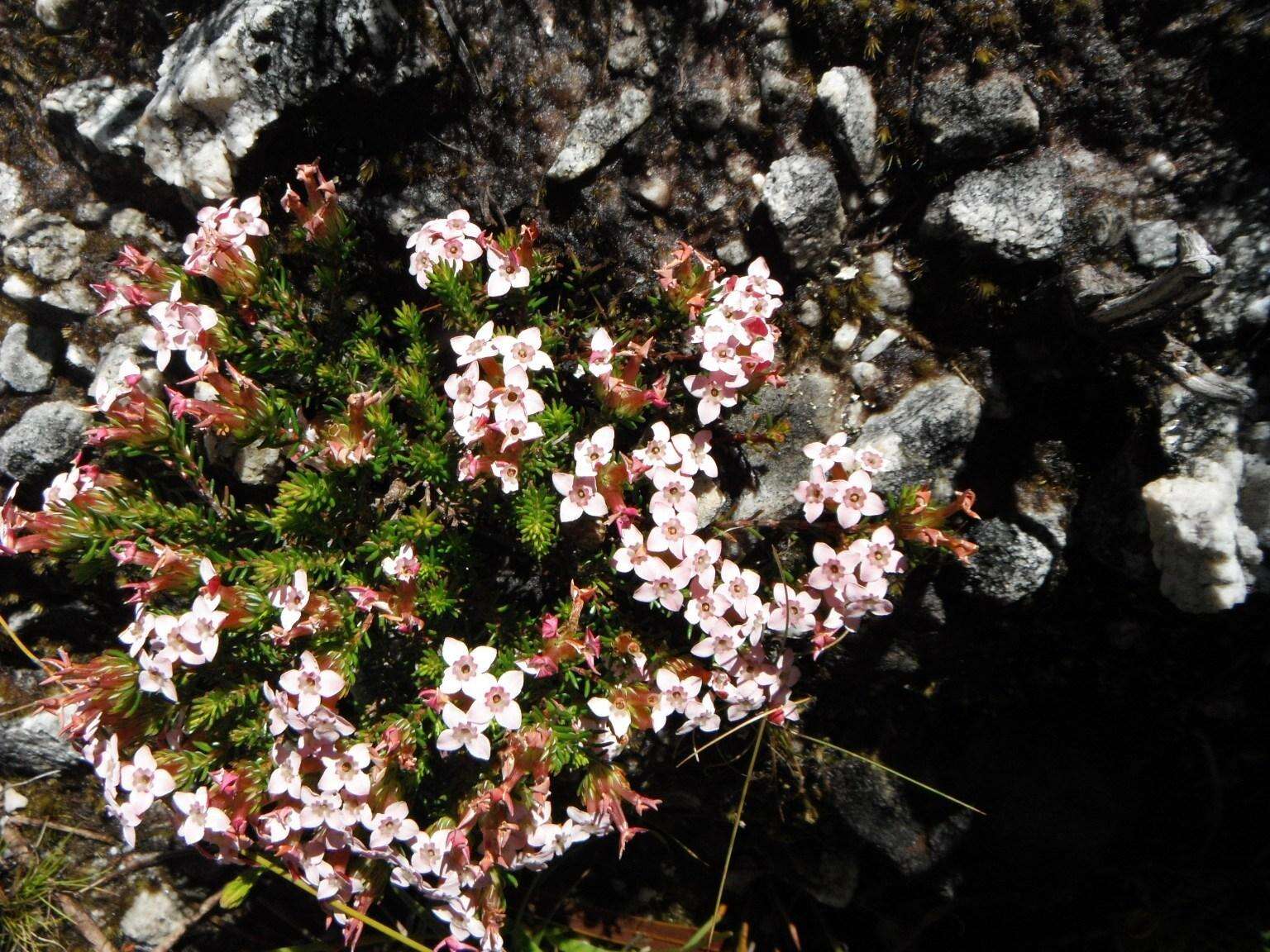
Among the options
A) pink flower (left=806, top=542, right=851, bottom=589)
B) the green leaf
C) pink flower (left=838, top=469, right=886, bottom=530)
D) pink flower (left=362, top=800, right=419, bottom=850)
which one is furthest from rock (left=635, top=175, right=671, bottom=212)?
the green leaf

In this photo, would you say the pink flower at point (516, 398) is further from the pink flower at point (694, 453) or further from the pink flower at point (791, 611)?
the pink flower at point (791, 611)

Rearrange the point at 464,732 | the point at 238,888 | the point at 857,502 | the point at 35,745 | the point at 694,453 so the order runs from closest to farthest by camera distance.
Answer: the point at 464,732
the point at 857,502
the point at 694,453
the point at 238,888
the point at 35,745

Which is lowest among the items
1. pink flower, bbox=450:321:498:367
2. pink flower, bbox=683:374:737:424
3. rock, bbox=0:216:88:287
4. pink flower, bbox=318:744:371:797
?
pink flower, bbox=318:744:371:797

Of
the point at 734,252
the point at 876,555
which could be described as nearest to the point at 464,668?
the point at 876,555

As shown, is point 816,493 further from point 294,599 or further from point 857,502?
point 294,599

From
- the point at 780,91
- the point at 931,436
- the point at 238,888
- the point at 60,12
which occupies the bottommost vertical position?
the point at 238,888

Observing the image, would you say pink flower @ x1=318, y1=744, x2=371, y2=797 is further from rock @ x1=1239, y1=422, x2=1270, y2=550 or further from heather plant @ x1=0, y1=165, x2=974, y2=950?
rock @ x1=1239, y1=422, x2=1270, y2=550

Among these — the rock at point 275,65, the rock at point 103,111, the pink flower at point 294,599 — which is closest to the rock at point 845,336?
the rock at point 275,65
